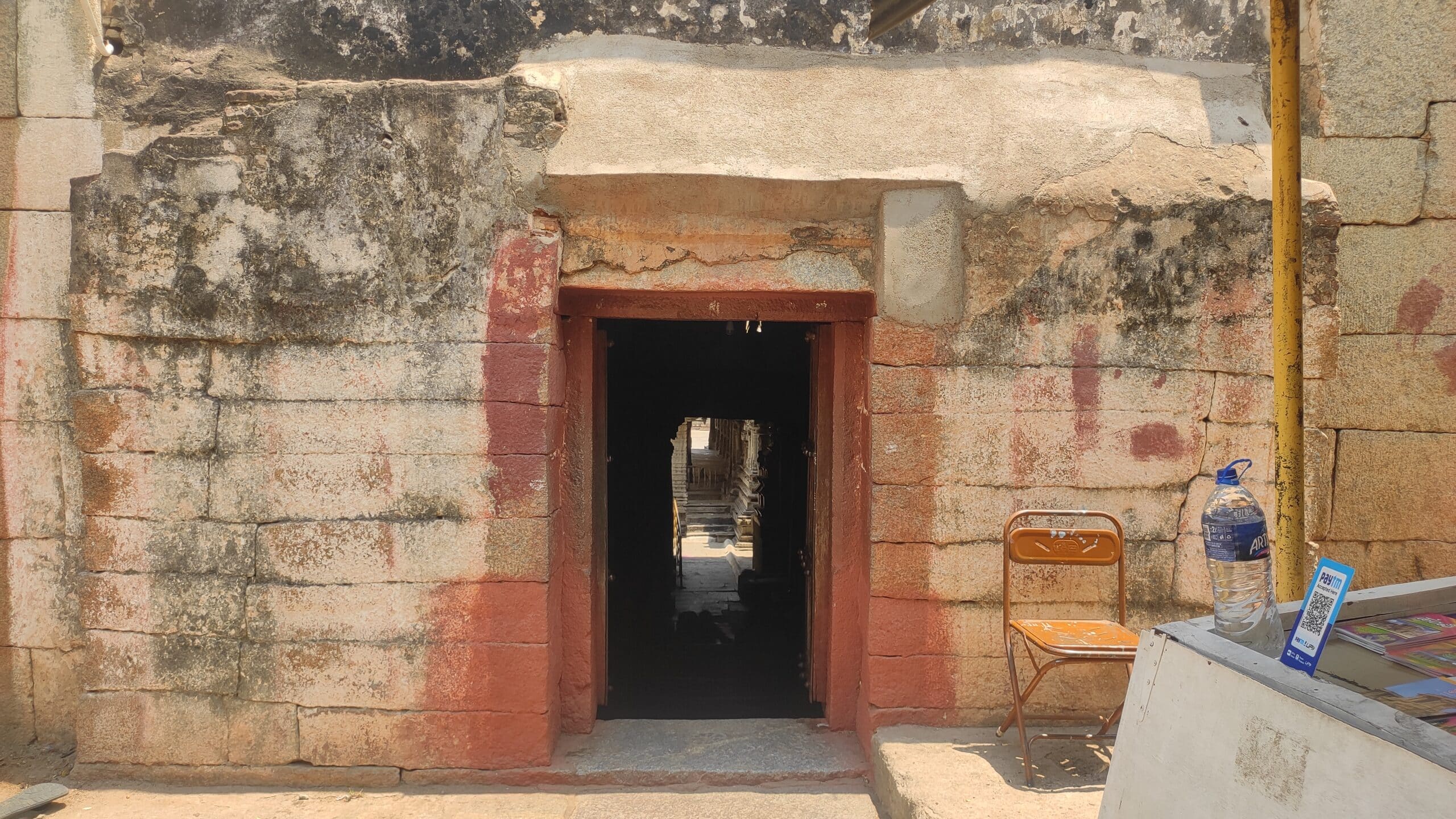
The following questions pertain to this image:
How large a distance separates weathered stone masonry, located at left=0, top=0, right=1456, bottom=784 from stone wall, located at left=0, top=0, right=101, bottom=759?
16 millimetres

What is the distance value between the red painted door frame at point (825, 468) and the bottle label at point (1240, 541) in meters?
1.85

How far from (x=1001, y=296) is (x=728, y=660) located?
160 inches

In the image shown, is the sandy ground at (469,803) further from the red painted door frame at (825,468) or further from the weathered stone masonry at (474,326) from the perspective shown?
the red painted door frame at (825,468)

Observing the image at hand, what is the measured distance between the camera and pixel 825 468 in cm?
450

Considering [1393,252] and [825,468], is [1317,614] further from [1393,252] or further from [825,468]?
[1393,252]

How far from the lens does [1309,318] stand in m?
3.94

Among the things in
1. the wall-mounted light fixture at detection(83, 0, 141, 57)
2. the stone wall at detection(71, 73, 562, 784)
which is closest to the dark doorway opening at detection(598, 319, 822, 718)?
the stone wall at detection(71, 73, 562, 784)

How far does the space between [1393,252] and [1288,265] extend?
1.99 m

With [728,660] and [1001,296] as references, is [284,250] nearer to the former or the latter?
[1001,296]

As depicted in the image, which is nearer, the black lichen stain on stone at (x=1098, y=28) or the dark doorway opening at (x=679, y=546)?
the black lichen stain on stone at (x=1098, y=28)

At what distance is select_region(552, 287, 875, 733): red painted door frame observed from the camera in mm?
4211

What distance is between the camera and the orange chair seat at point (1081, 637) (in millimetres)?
3357

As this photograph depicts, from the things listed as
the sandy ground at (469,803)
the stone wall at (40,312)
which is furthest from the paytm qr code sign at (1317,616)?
the stone wall at (40,312)

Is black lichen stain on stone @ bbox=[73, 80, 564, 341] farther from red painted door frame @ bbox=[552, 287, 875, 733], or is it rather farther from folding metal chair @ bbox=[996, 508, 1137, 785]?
folding metal chair @ bbox=[996, 508, 1137, 785]
